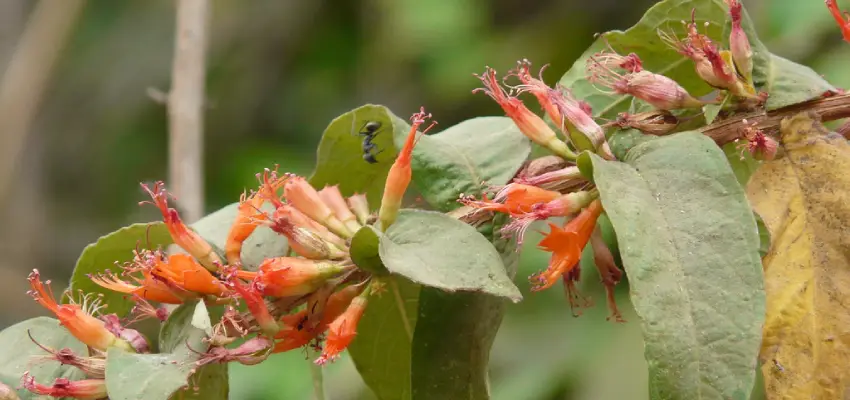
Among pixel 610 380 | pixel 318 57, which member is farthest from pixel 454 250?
pixel 318 57

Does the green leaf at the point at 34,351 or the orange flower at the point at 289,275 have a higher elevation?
the orange flower at the point at 289,275

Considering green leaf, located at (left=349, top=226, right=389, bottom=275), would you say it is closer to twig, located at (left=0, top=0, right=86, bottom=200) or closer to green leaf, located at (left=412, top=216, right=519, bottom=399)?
green leaf, located at (left=412, top=216, right=519, bottom=399)

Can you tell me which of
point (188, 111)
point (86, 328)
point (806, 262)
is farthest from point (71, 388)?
point (188, 111)

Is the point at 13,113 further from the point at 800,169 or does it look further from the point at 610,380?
the point at 800,169

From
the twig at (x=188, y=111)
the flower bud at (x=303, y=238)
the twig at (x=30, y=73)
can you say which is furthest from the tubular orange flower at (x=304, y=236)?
the twig at (x=30, y=73)

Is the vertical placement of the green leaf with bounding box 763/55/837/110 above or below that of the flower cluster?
above

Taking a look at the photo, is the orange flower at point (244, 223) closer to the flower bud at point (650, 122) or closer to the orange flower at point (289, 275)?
the orange flower at point (289, 275)

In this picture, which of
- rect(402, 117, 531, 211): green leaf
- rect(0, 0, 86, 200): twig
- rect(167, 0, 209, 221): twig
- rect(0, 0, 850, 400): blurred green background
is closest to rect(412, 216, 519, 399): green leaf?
rect(402, 117, 531, 211): green leaf

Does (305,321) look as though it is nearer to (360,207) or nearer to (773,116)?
(360,207)
